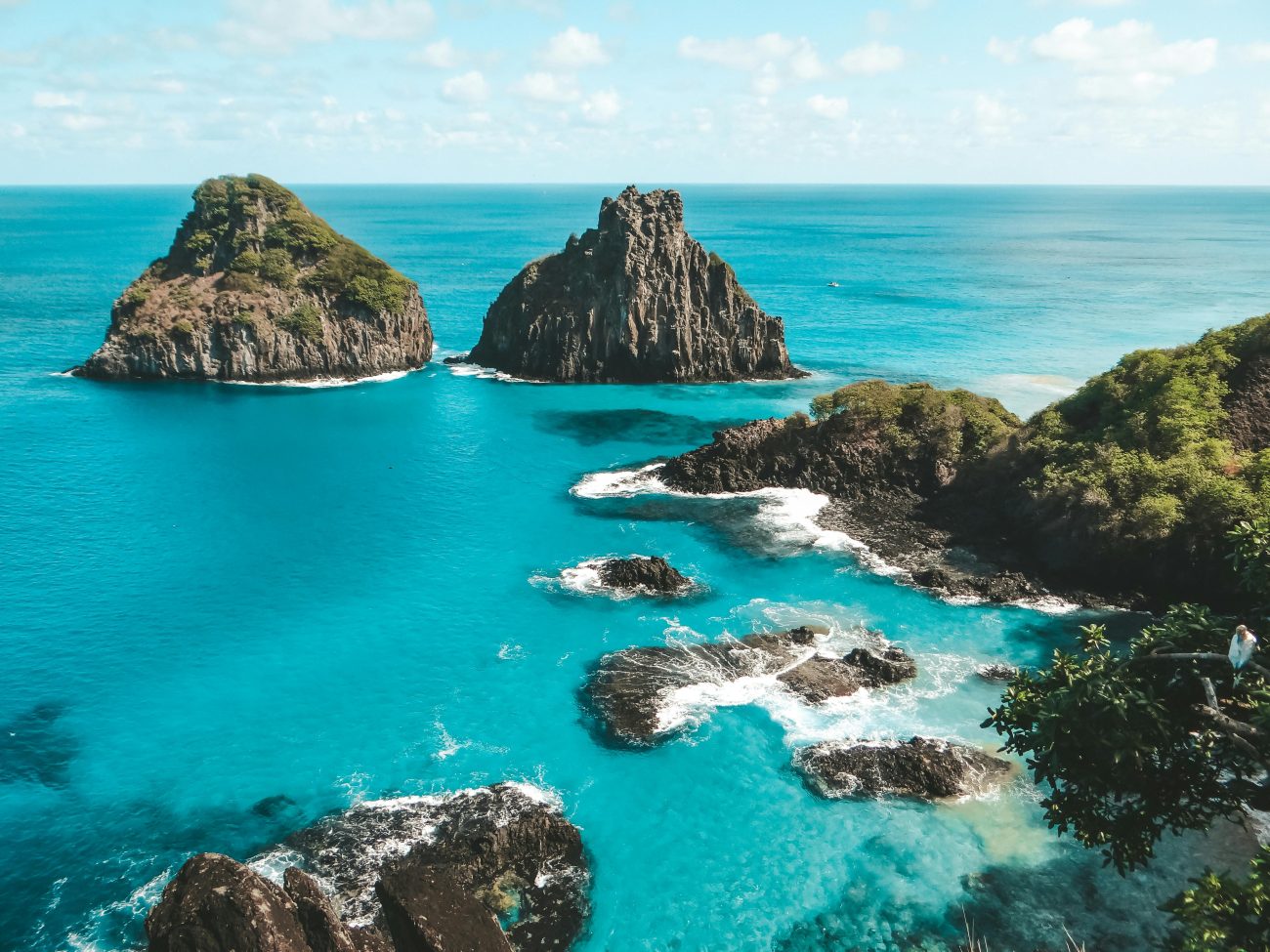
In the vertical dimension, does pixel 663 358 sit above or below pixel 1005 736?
above

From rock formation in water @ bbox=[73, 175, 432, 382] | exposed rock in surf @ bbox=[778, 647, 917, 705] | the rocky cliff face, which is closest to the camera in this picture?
exposed rock in surf @ bbox=[778, 647, 917, 705]

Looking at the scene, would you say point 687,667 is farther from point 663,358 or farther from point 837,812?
point 663,358

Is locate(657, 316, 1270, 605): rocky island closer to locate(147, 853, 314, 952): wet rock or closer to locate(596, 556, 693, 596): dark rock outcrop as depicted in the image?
locate(596, 556, 693, 596): dark rock outcrop

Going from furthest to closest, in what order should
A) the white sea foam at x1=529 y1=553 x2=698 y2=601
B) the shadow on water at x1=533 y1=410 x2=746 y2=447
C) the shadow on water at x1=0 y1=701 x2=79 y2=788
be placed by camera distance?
the shadow on water at x1=533 y1=410 x2=746 y2=447
the white sea foam at x1=529 y1=553 x2=698 y2=601
the shadow on water at x1=0 y1=701 x2=79 y2=788

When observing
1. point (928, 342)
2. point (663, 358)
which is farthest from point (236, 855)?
point (928, 342)

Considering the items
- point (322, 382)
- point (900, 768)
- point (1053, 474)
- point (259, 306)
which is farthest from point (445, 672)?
point (259, 306)

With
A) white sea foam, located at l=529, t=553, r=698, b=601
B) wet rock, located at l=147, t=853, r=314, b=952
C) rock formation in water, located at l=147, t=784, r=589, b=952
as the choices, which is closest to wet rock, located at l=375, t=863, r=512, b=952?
rock formation in water, located at l=147, t=784, r=589, b=952
